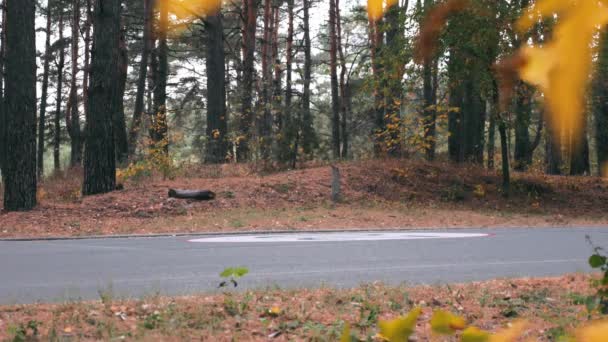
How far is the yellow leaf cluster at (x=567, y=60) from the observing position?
755mm

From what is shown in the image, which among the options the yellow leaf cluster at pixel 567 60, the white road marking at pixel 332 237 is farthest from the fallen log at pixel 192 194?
the yellow leaf cluster at pixel 567 60

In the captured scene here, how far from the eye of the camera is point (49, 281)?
8.79 meters

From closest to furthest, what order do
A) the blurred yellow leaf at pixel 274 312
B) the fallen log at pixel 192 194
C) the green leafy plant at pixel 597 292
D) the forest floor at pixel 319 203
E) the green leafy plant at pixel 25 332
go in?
the green leafy plant at pixel 597 292, the green leafy plant at pixel 25 332, the blurred yellow leaf at pixel 274 312, the forest floor at pixel 319 203, the fallen log at pixel 192 194

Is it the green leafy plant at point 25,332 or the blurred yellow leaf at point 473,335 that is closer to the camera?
the blurred yellow leaf at point 473,335

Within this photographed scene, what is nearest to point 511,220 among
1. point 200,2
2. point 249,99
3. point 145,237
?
point 145,237

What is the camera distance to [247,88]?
27.2 m

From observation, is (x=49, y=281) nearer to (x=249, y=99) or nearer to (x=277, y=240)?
(x=277, y=240)

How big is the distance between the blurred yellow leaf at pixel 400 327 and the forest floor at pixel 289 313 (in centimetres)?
394

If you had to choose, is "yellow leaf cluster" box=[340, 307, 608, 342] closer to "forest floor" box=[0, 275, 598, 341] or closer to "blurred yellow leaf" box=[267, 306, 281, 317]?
"forest floor" box=[0, 275, 598, 341]

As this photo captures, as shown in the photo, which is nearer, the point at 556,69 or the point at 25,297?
the point at 556,69

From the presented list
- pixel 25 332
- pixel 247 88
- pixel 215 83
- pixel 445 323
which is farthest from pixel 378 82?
pixel 445 323

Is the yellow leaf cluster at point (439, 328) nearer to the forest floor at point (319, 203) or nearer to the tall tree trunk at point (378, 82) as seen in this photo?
the forest floor at point (319, 203)

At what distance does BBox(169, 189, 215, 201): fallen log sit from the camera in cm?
1786

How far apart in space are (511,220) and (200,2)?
16844mm
